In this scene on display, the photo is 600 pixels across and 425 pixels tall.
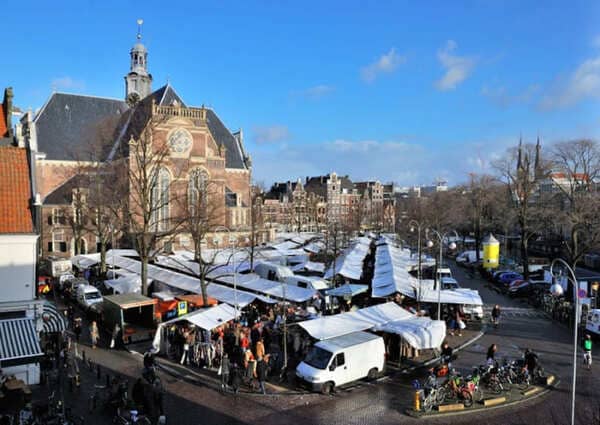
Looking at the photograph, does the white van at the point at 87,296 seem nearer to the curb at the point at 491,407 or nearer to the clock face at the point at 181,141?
the curb at the point at 491,407

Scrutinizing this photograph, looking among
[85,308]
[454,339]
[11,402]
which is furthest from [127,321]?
[454,339]

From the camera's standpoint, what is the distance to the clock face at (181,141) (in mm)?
52312

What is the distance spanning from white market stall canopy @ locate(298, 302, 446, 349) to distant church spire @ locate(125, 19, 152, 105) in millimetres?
54092

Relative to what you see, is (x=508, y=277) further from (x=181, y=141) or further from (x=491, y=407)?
(x=181, y=141)

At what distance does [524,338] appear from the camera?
21688 mm

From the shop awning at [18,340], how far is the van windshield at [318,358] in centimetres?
832

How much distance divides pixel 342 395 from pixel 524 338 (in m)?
11.5

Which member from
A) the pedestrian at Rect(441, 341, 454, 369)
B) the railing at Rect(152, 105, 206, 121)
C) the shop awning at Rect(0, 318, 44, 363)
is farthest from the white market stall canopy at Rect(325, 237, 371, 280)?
the railing at Rect(152, 105, 206, 121)

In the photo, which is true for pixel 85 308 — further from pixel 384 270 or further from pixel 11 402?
pixel 384 270

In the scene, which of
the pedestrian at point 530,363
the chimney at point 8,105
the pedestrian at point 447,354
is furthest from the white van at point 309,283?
the chimney at point 8,105

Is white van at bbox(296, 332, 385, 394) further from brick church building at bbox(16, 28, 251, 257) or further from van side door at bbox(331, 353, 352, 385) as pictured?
brick church building at bbox(16, 28, 251, 257)

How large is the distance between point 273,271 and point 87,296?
12.8m

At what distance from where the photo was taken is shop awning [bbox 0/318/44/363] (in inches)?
542

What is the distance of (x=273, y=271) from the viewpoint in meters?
34.5
